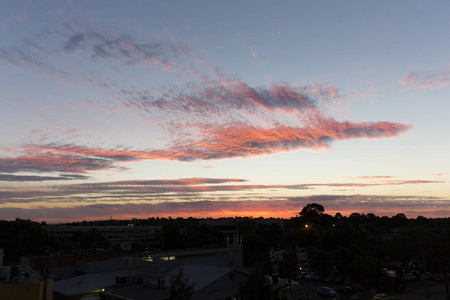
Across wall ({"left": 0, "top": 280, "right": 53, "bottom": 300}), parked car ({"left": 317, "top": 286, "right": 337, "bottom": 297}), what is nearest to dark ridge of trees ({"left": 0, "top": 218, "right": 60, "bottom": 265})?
wall ({"left": 0, "top": 280, "right": 53, "bottom": 300})

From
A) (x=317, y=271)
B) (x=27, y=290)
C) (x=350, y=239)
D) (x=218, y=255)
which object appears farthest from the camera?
(x=350, y=239)

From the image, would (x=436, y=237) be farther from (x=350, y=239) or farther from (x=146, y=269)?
(x=146, y=269)

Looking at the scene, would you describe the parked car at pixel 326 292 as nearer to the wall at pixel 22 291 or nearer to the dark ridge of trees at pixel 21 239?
the wall at pixel 22 291

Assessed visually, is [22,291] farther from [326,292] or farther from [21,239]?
[21,239]

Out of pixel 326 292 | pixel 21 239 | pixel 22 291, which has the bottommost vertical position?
pixel 326 292

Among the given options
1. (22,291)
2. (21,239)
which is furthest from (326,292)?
(21,239)

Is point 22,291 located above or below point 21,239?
above

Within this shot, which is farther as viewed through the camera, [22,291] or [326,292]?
[326,292]

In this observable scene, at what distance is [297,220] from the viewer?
585ft

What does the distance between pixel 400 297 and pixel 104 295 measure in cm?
4481

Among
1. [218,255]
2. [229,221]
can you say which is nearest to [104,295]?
[218,255]

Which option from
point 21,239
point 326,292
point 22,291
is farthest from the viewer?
point 21,239

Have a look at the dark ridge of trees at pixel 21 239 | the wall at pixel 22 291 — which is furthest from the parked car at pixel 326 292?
the dark ridge of trees at pixel 21 239

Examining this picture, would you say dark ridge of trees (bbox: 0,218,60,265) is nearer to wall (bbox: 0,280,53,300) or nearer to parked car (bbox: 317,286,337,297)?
wall (bbox: 0,280,53,300)
